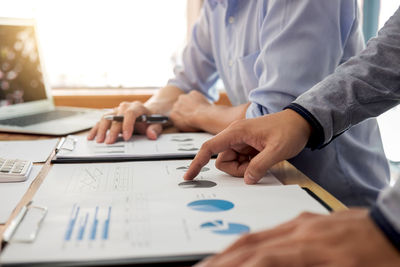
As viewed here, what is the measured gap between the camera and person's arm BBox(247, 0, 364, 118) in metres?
0.89

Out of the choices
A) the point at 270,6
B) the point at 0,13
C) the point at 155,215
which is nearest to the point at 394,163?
the point at 270,6

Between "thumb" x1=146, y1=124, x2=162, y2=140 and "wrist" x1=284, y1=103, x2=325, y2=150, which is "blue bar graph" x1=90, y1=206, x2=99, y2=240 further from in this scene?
"thumb" x1=146, y1=124, x2=162, y2=140

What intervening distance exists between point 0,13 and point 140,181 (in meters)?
2.23

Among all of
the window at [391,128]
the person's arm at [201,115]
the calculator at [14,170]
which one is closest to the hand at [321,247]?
the calculator at [14,170]

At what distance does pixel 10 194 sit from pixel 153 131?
1.58 ft

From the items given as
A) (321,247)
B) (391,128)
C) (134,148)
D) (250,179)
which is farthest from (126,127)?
(391,128)

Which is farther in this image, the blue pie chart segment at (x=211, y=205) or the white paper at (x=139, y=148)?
the white paper at (x=139, y=148)

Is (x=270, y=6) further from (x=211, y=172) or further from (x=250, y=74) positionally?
(x=211, y=172)

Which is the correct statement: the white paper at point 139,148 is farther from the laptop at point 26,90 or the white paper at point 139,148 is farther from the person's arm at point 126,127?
the laptop at point 26,90

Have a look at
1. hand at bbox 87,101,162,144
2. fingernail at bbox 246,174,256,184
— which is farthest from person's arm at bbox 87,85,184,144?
fingernail at bbox 246,174,256,184

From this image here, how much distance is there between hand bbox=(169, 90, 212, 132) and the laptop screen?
1.97ft

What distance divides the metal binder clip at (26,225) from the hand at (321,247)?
0.20 meters

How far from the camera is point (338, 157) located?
933 millimetres

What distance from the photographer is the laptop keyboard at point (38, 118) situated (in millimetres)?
1245
